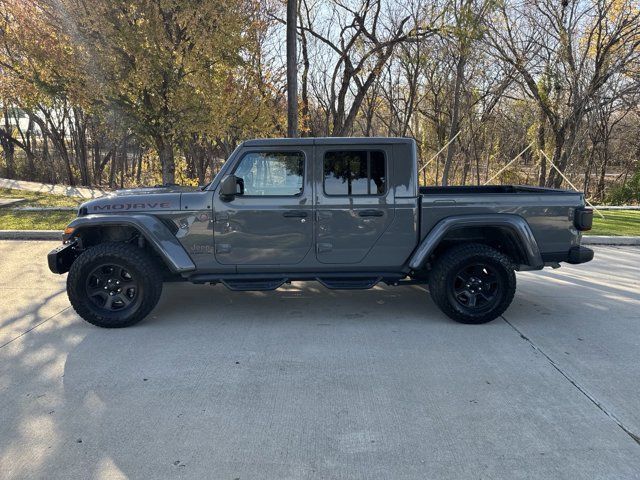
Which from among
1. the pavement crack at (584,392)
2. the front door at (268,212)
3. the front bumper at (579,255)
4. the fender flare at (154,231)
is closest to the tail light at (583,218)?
the front bumper at (579,255)

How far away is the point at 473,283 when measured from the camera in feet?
14.9

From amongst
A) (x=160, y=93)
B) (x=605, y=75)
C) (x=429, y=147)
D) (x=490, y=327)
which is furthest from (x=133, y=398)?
(x=429, y=147)

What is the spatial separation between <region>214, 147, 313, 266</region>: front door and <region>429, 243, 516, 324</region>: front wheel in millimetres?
1390

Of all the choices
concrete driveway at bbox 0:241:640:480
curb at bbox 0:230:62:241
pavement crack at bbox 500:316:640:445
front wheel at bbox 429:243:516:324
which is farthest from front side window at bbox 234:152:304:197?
curb at bbox 0:230:62:241

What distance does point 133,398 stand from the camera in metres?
3.10

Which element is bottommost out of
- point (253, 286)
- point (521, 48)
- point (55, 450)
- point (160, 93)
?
point (55, 450)

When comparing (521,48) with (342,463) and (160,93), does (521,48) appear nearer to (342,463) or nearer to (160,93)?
(160,93)

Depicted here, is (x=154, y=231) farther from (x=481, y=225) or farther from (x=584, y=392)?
(x=584, y=392)

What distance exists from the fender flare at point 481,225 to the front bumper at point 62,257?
3.51 meters

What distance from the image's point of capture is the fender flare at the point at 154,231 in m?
4.29

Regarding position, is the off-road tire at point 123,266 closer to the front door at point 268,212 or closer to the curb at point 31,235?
the front door at point 268,212

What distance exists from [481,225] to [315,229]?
1654mm

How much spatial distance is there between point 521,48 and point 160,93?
14836 millimetres

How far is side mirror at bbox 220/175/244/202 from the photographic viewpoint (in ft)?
13.9
